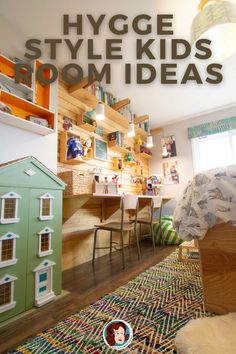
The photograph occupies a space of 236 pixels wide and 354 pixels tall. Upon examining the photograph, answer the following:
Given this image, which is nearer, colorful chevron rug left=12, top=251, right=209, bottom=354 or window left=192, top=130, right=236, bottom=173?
colorful chevron rug left=12, top=251, right=209, bottom=354

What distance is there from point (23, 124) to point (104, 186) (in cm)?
112

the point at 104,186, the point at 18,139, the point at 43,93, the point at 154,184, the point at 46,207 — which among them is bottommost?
the point at 46,207

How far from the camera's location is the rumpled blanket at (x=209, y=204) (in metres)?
1.08

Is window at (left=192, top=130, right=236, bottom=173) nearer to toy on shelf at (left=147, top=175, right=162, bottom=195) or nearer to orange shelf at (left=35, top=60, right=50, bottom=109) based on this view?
toy on shelf at (left=147, top=175, right=162, bottom=195)

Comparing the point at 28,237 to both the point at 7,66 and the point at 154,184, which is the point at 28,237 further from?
the point at 154,184

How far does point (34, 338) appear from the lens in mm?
1050

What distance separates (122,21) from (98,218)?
228 centimetres

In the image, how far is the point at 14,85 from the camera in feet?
5.81

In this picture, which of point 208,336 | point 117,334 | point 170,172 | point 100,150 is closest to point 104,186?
point 100,150

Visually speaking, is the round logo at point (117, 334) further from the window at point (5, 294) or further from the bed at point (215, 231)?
the window at point (5, 294)

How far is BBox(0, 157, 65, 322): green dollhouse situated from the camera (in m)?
1.28

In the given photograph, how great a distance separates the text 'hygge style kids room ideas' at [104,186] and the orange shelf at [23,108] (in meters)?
0.01

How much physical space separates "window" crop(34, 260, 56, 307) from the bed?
1.01 meters

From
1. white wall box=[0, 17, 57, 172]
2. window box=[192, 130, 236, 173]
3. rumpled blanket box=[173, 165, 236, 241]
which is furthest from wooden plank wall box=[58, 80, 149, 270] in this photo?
window box=[192, 130, 236, 173]
